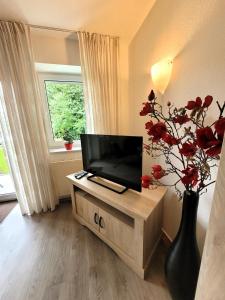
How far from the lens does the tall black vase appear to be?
35.6 inches

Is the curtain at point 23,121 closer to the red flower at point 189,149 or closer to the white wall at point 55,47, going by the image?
the white wall at point 55,47

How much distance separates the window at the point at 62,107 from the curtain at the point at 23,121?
447mm

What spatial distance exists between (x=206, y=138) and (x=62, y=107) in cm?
207

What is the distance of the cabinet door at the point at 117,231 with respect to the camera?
1266 mm

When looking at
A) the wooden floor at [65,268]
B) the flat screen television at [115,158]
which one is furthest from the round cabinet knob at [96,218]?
the flat screen television at [115,158]

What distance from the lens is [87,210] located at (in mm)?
1665

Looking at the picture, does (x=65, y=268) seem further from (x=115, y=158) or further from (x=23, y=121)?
(x=23, y=121)

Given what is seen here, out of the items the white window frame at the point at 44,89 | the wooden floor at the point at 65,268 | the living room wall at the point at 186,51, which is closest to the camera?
the living room wall at the point at 186,51

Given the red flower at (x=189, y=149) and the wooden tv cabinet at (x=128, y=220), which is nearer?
the red flower at (x=189, y=149)

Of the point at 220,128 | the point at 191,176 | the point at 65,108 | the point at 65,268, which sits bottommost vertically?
the point at 65,268

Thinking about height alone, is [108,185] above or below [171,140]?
below

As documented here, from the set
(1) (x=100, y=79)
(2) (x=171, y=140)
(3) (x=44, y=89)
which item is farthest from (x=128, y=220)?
(3) (x=44, y=89)

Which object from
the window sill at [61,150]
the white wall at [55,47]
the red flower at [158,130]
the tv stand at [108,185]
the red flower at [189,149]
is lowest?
the tv stand at [108,185]

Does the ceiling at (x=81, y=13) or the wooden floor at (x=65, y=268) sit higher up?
the ceiling at (x=81, y=13)
